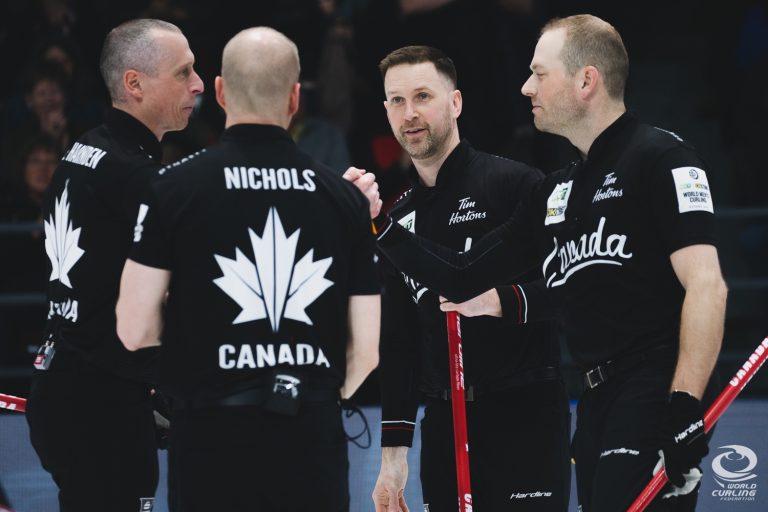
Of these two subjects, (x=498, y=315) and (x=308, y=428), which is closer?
(x=308, y=428)

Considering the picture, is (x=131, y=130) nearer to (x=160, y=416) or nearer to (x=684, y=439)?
(x=160, y=416)

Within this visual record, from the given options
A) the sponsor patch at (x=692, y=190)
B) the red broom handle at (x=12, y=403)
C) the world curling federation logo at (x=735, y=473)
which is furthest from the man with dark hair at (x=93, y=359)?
the world curling federation logo at (x=735, y=473)

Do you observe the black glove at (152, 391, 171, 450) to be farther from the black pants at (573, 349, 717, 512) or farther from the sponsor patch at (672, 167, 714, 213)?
the sponsor patch at (672, 167, 714, 213)

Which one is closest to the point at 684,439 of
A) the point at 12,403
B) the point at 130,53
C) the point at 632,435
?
the point at 632,435

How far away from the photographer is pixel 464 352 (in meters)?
5.17

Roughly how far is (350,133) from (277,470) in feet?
19.3

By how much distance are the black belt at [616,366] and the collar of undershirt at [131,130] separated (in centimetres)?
177

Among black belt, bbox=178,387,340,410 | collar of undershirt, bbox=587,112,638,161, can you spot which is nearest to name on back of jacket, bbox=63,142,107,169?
black belt, bbox=178,387,340,410

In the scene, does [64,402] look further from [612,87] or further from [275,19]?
[275,19]

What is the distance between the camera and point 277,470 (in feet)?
11.8

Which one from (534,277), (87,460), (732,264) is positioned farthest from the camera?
(732,264)

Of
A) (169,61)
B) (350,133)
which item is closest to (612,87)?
(169,61)

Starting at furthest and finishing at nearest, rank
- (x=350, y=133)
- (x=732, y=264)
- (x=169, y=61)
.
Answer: (x=732, y=264)
(x=350, y=133)
(x=169, y=61)

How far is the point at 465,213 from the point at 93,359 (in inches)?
63.4
